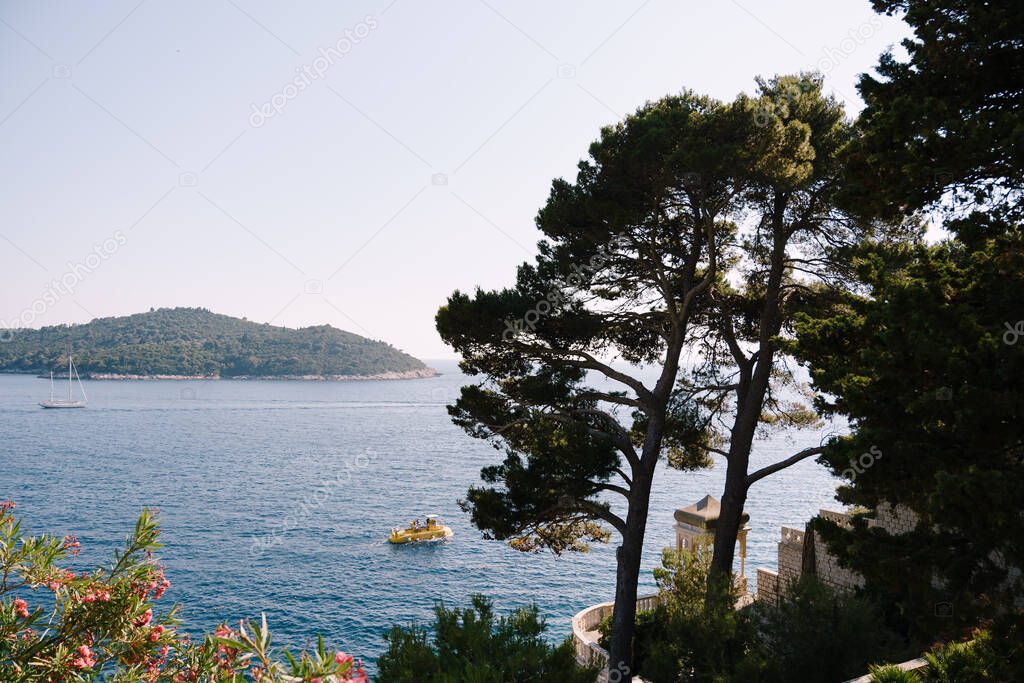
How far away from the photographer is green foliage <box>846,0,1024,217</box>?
4301mm

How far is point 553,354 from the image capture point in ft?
35.7

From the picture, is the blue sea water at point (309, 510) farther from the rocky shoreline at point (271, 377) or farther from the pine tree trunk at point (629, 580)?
the rocky shoreline at point (271, 377)

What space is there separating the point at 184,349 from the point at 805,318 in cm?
13892

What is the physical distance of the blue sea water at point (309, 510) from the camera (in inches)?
940

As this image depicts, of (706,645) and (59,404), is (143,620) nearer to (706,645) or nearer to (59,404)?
(706,645)

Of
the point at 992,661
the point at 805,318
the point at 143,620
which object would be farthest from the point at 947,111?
the point at 143,620

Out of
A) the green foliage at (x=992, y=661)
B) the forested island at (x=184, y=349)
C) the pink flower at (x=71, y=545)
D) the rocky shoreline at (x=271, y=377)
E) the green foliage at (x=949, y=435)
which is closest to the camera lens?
the pink flower at (x=71, y=545)

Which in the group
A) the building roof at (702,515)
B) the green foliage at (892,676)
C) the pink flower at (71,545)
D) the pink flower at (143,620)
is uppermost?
the building roof at (702,515)

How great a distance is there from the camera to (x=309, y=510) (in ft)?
121

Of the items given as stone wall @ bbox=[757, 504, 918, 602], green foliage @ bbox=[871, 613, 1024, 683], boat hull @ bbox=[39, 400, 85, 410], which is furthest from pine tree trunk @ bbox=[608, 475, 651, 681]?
boat hull @ bbox=[39, 400, 85, 410]

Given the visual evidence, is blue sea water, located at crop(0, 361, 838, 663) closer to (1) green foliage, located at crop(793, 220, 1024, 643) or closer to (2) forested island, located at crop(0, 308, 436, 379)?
(1) green foliage, located at crop(793, 220, 1024, 643)

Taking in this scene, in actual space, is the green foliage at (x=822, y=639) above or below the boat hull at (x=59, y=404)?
below

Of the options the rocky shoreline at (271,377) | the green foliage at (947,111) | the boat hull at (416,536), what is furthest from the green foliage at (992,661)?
the rocky shoreline at (271,377)

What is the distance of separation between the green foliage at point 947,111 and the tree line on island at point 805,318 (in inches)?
0.6
